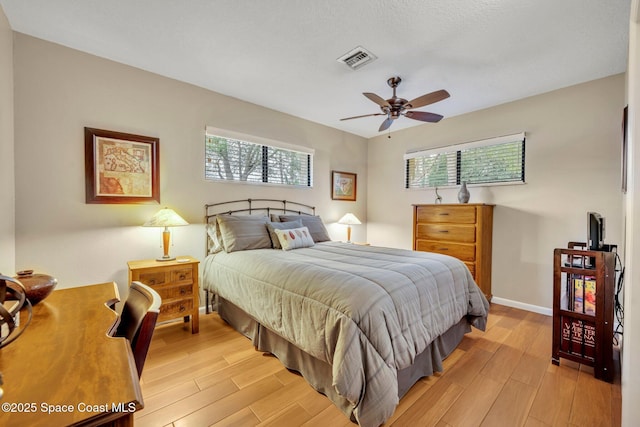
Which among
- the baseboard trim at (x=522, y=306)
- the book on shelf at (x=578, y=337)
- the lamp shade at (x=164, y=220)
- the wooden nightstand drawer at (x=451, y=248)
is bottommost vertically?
the baseboard trim at (x=522, y=306)

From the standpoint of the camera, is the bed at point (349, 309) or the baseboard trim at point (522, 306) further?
the baseboard trim at point (522, 306)

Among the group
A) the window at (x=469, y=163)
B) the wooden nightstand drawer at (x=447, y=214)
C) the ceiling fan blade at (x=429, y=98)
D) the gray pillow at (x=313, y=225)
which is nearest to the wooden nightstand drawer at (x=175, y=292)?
the gray pillow at (x=313, y=225)

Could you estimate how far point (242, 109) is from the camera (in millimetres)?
3461

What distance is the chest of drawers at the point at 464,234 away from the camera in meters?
3.26

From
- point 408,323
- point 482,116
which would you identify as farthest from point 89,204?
point 482,116

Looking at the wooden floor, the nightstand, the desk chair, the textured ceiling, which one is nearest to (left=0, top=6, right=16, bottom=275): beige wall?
the textured ceiling

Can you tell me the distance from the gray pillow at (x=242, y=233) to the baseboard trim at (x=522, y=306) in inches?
118

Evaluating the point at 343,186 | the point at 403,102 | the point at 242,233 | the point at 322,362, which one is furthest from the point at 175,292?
the point at 343,186

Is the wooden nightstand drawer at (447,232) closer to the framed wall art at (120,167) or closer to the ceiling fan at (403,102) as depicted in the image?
the ceiling fan at (403,102)

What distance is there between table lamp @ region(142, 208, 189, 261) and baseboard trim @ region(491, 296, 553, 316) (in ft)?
12.6

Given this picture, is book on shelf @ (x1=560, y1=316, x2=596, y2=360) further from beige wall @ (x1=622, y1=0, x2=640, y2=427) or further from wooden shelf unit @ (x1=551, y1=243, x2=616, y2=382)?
beige wall @ (x1=622, y1=0, x2=640, y2=427)

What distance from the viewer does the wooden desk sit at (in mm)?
557

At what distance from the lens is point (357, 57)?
2432mm

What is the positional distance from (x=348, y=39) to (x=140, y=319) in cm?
234
